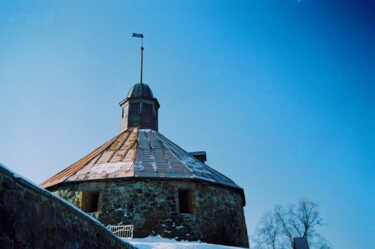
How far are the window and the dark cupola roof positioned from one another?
711 centimetres

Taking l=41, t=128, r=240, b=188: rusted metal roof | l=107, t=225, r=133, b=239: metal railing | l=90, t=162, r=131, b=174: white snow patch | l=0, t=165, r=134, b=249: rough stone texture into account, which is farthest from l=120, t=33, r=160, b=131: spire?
l=0, t=165, r=134, b=249: rough stone texture

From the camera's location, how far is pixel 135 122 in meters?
17.8

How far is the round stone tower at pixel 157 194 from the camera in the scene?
11.6 m

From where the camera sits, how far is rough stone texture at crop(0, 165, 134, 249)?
3.67m

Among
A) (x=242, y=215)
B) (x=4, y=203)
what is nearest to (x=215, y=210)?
(x=242, y=215)

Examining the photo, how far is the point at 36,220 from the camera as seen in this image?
410 cm

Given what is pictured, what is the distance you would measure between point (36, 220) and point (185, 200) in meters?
8.83

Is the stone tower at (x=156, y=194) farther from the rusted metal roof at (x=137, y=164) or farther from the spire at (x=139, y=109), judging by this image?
the spire at (x=139, y=109)

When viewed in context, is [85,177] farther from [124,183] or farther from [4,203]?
[4,203]

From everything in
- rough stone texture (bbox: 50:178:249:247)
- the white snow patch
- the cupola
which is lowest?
rough stone texture (bbox: 50:178:249:247)

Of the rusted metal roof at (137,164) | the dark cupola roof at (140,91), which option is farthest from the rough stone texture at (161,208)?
the dark cupola roof at (140,91)

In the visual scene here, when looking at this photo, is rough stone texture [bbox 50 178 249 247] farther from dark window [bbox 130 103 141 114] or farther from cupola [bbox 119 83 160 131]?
dark window [bbox 130 103 141 114]

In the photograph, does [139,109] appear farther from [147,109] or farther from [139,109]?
[147,109]

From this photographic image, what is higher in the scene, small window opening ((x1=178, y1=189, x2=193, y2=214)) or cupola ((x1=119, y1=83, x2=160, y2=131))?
cupola ((x1=119, y1=83, x2=160, y2=131))
